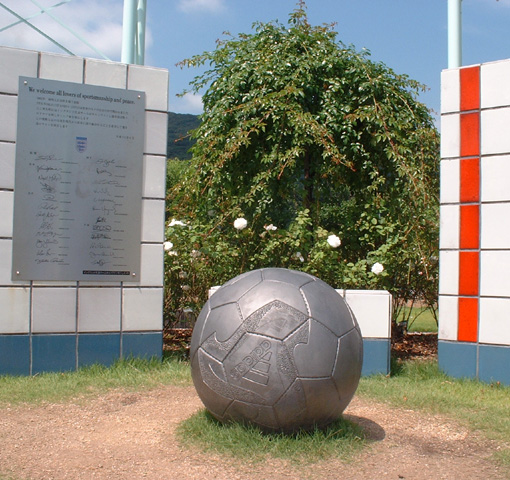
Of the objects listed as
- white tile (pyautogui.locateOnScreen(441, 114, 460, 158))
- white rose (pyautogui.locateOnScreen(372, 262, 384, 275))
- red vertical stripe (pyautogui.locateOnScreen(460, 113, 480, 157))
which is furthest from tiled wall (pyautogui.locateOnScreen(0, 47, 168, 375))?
red vertical stripe (pyautogui.locateOnScreen(460, 113, 480, 157))

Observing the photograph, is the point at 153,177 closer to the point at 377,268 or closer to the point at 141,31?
the point at 141,31

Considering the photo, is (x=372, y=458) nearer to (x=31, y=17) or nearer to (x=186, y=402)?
(x=186, y=402)

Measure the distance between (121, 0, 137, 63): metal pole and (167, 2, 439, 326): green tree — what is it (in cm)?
148

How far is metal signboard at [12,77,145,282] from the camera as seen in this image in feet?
18.9

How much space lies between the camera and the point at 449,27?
6648 mm

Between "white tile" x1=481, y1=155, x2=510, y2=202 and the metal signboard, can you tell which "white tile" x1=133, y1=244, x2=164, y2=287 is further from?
"white tile" x1=481, y1=155, x2=510, y2=202

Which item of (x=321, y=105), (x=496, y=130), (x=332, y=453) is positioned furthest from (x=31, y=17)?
(x=332, y=453)

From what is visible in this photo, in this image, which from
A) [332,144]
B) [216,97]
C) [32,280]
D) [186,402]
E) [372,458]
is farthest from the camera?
[216,97]

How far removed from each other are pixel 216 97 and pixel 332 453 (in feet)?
18.9

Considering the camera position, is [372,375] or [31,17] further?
[31,17]

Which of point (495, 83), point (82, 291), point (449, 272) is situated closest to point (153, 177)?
point (82, 291)

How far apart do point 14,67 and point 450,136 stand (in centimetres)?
426

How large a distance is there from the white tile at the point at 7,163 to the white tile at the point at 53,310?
1.03 m

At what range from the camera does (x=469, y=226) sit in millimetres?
5961
